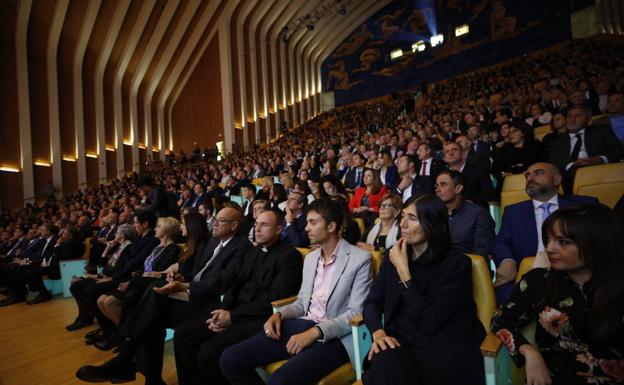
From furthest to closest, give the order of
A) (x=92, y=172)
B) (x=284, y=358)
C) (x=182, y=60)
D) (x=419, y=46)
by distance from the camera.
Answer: (x=419, y=46) → (x=182, y=60) → (x=92, y=172) → (x=284, y=358)

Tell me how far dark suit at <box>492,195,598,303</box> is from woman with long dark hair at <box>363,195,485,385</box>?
0.73 meters

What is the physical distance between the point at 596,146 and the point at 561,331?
283cm

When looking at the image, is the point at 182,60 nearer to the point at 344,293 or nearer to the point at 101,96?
the point at 101,96

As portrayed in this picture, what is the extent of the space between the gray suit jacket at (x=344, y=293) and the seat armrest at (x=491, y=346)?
62cm

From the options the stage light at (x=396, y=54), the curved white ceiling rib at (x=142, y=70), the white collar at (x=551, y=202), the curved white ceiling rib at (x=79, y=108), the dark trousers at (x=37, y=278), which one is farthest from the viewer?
the stage light at (x=396, y=54)

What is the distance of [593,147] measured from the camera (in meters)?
3.24

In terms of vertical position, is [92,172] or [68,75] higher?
[68,75]

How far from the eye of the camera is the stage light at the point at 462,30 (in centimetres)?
1708

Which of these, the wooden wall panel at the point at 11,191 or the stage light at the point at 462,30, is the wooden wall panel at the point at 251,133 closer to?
the wooden wall panel at the point at 11,191

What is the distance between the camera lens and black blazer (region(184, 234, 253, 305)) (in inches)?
90.4

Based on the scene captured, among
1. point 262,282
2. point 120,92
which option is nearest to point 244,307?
point 262,282

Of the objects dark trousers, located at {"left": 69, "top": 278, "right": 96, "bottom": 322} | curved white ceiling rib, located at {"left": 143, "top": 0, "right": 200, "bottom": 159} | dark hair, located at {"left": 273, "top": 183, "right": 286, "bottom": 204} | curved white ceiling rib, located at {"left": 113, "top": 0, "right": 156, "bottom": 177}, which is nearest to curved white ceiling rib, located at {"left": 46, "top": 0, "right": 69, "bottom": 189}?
curved white ceiling rib, located at {"left": 113, "top": 0, "right": 156, "bottom": 177}

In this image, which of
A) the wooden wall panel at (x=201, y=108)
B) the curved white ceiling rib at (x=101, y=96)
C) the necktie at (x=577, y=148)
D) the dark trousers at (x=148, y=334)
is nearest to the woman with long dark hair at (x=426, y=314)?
the dark trousers at (x=148, y=334)

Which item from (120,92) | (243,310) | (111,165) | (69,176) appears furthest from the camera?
(120,92)
